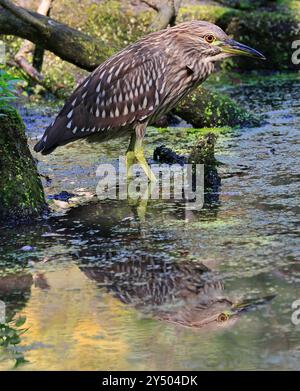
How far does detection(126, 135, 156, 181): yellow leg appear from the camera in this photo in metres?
7.90

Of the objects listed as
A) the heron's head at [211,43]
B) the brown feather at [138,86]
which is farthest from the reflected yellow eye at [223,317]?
the heron's head at [211,43]

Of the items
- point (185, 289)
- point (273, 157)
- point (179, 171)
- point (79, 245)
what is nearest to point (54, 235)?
point (79, 245)

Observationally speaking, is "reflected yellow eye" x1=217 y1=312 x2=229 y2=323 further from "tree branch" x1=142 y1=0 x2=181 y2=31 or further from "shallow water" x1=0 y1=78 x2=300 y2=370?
"tree branch" x1=142 y1=0 x2=181 y2=31

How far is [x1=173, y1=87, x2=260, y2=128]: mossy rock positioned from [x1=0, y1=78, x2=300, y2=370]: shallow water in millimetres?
1515

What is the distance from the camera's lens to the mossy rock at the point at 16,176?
22.2ft

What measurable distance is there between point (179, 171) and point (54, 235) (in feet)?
6.47

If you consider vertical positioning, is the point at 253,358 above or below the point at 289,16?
below

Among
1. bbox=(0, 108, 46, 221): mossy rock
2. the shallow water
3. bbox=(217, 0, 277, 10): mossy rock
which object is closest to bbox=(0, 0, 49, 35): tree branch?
the shallow water

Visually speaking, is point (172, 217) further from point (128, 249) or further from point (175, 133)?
point (175, 133)

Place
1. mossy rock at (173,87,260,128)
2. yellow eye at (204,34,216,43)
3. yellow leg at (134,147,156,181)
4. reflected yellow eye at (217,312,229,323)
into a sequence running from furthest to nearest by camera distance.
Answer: mossy rock at (173,87,260,128) → yellow eye at (204,34,216,43) → yellow leg at (134,147,156,181) → reflected yellow eye at (217,312,229,323)

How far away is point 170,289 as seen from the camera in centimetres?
534

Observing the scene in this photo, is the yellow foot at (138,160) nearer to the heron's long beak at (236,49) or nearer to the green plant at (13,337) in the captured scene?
the heron's long beak at (236,49)

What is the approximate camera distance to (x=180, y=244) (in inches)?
241

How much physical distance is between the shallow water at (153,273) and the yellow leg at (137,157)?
0.31m
